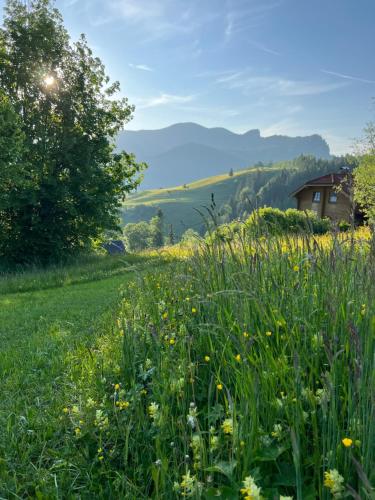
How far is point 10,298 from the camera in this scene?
1232 cm

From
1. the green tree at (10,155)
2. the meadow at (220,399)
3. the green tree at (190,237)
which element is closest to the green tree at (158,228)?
the green tree at (10,155)

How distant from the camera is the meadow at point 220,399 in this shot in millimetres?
1920

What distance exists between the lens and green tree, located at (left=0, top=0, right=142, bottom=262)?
75.5ft

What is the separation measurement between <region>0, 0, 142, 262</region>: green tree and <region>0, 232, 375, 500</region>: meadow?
1957 centimetres

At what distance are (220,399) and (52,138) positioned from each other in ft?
78.1

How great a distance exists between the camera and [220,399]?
299 centimetres

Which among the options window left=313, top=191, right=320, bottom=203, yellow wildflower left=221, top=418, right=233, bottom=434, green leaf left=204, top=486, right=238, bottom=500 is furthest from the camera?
window left=313, top=191, right=320, bottom=203

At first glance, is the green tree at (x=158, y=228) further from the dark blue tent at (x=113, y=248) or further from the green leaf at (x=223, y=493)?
the green leaf at (x=223, y=493)

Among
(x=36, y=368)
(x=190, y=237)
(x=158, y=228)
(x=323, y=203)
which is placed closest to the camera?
(x=36, y=368)

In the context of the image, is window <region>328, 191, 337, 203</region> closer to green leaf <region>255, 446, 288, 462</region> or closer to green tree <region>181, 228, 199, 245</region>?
green tree <region>181, 228, 199, 245</region>

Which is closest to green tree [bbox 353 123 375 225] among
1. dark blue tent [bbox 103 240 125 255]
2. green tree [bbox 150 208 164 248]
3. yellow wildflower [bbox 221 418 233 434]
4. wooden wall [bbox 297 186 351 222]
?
wooden wall [bbox 297 186 351 222]

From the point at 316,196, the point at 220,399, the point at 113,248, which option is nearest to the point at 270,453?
the point at 220,399

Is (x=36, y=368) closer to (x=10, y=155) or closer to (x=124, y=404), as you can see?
(x=124, y=404)

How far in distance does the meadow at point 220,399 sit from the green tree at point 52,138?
19.6m
